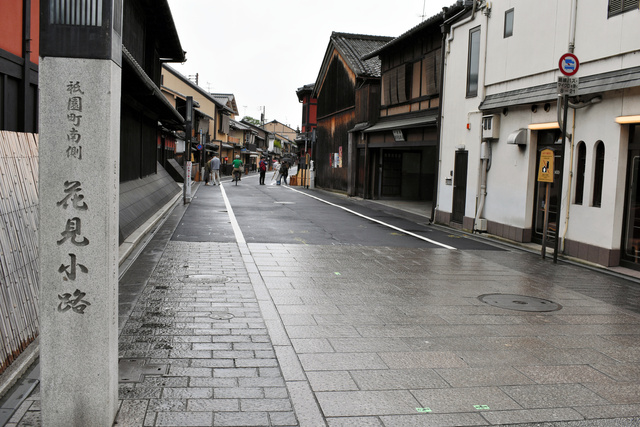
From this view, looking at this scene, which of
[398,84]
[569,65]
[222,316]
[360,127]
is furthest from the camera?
[360,127]

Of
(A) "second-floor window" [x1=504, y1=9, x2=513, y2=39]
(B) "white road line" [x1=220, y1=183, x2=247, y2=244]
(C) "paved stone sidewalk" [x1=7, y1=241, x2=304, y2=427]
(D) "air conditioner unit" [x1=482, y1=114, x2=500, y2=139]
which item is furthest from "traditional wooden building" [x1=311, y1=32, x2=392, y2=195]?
(C) "paved stone sidewalk" [x1=7, y1=241, x2=304, y2=427]

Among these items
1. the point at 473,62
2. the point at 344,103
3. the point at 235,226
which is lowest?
the point at 235,226

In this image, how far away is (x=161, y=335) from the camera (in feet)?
19.5

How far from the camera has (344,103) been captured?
33750mm

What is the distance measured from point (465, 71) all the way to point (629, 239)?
8.22 meters

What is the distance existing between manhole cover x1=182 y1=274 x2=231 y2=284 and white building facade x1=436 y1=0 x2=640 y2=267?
7.22 meters

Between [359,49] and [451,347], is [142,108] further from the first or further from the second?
[359,49]

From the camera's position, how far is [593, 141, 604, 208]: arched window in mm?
11320

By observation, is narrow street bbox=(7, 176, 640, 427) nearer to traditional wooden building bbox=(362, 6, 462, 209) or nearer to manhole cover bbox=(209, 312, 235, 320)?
manhole cover bbox=(209, 312, 235, 320)

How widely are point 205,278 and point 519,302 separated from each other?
462cm

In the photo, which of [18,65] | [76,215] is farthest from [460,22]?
[76,215]

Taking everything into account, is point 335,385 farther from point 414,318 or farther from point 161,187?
point 161,187

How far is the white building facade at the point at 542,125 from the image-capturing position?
422 inches

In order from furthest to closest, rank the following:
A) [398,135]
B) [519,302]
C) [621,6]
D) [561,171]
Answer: [398,135] < [561,171] < [621,6] < [519,302]
